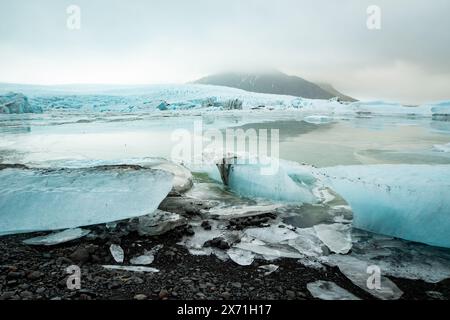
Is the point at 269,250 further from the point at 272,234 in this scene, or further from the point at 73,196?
the point at 73,196

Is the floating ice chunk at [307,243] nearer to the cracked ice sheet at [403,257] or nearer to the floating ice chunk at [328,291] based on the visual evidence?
the cracked ice sheet at [403,257]

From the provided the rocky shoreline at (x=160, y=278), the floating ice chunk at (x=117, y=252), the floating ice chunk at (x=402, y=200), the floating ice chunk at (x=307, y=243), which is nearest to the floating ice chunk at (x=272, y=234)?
the floating ice chunk at (x=307, y=243)

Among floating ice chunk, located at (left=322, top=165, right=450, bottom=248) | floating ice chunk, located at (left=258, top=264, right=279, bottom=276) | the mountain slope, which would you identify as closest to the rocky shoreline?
floating ice chunk, located at (left=258, top=264, right=279, bottom=276)

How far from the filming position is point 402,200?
10.7 feet

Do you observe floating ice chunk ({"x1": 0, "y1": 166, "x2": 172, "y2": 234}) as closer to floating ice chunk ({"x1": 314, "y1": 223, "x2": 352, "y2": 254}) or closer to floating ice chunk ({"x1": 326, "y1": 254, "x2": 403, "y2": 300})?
floating ice chunk ({"x1": 314, "y1": 223, "x2": 352, "y2": 254})

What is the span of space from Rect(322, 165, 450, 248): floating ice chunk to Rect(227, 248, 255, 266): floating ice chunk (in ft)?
4.80

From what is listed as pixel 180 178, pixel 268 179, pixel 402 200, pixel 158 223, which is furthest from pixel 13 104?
pixel 402 200

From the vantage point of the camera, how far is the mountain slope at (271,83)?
150 m

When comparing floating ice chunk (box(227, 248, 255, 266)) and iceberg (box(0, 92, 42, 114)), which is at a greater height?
iceberg (box(0, 92, 42, 114))

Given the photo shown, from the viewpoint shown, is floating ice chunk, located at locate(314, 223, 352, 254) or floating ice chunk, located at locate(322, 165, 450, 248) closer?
floating ice chunk, located at locate(314, 223, 352, 254)

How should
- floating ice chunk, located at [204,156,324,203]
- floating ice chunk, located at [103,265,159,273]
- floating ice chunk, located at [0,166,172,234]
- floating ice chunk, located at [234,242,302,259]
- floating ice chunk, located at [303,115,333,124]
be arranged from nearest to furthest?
floating ice chunk, located at [103,265,159,273] → floating ice chunk, located at [234,242,302,259] → floating ice chunk, located at [0,166,172,234] → floating ice chunk, located at [204,156,324,203] → floating ice chunk, located at [303,115,333,124]

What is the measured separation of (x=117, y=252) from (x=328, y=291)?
5.71 ft

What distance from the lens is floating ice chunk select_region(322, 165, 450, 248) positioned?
9.93ft
